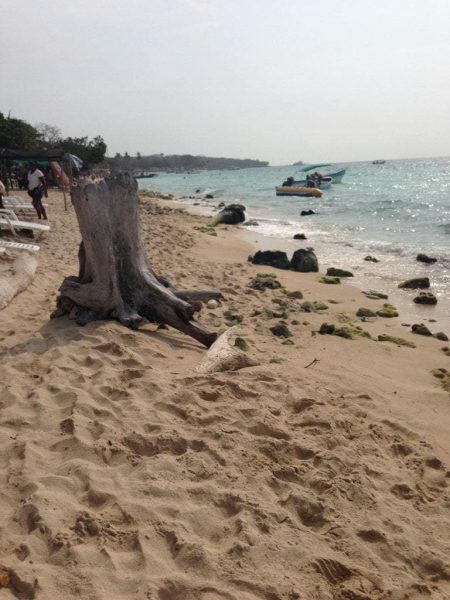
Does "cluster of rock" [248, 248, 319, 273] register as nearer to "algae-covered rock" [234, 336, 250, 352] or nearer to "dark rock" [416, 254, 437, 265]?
"dark rock" [416, 254, 437, 265]

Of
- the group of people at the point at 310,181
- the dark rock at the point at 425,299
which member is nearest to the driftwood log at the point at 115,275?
the dark rock at the point at 425,299

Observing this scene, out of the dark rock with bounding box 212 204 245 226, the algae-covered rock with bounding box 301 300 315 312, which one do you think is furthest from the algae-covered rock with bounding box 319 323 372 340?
the dark rock with bounding box 212 204 245 226

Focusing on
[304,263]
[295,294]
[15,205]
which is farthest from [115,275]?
[15,205]

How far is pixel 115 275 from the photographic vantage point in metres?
5.94

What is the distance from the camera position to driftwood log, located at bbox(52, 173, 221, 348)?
5.84 m

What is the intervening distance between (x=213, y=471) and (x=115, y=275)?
10.7 feet

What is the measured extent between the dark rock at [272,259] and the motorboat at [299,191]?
23.8 metres

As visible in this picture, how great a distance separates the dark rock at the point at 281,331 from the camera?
6.43 meters

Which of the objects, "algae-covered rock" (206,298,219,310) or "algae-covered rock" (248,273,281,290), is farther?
"algae-covered rock" (248,273,281,290)

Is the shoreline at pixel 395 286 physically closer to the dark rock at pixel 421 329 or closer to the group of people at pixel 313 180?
the dark rock at pixel 421 329

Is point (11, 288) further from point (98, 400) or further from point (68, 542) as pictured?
point (68, 542)

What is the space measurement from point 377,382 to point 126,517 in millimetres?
3086

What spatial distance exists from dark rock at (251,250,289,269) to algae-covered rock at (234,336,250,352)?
20.9 feet

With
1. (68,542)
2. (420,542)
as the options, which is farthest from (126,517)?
(420,542)
